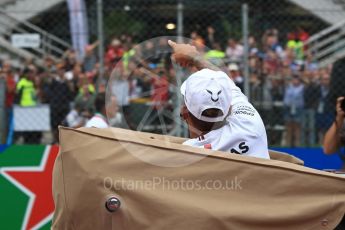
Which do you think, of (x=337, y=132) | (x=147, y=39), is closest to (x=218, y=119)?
(x=337, y=132)

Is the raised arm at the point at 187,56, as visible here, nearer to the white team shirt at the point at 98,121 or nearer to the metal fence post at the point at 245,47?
the white team shirt at the point at 98,121

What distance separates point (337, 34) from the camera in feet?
36.8

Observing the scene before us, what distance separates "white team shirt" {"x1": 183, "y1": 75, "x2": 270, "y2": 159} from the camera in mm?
3742

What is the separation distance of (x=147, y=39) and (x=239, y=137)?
20.7 feet

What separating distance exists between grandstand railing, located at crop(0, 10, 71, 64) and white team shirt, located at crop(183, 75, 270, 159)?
690 cm

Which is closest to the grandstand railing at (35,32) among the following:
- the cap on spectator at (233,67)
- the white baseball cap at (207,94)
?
the cap on spectator at (233,67)

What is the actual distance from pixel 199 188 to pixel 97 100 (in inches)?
253

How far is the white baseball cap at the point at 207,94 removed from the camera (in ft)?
11.8

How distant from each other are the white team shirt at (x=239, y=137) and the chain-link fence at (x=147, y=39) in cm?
583

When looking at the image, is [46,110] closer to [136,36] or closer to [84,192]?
→ [136,36]

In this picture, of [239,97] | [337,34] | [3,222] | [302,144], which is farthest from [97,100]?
[239,97]

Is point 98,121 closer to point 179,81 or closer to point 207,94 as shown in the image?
point 179,81

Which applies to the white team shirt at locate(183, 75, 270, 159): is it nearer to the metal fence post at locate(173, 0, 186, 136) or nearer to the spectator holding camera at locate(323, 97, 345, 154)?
the metal fence post at locate(173, 0, 186, 136)

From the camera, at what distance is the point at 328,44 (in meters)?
11.2
